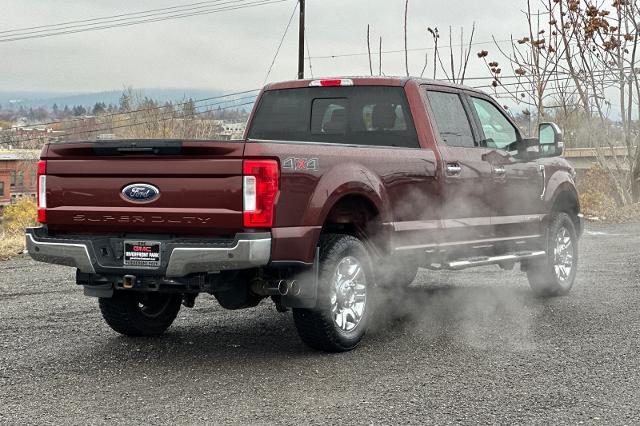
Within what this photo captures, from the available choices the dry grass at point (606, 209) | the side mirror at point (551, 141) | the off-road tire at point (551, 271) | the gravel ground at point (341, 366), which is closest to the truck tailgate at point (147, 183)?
the gravel ground at point (341, 366)

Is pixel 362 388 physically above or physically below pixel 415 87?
below

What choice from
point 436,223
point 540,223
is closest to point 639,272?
point 540,223

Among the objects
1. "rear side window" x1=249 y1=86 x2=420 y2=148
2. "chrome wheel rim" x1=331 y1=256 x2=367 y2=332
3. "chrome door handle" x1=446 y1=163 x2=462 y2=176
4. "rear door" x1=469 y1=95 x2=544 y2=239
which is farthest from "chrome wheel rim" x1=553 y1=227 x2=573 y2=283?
"chrome wheel rim" x1=331 y1=256 x2=367 y2=332

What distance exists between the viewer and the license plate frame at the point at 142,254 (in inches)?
237

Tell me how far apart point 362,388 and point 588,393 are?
1.35 m

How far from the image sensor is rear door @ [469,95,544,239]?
8.62 meters

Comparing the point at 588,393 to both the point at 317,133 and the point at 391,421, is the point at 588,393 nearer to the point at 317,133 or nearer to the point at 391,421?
the point at 391,421

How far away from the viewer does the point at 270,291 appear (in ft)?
20.6

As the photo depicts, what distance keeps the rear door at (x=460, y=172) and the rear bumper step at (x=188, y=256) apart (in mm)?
2433

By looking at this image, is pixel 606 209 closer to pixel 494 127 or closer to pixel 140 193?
pixel 494 127

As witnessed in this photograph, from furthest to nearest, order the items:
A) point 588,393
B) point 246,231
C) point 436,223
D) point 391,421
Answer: point 436,223, point 246,231, point 588,393, point 391,421

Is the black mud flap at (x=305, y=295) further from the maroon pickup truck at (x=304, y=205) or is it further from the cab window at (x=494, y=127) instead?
the cab window at (x=494, y=127)

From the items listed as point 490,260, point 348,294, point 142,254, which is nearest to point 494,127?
point 490,260

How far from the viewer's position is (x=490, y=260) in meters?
8.29
